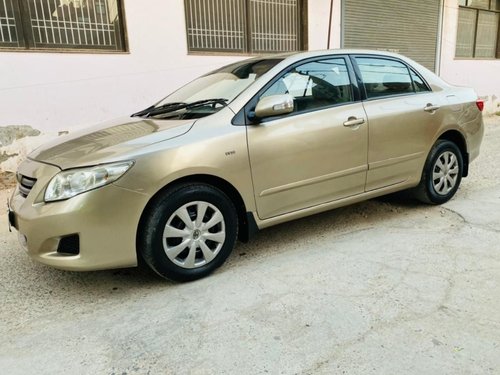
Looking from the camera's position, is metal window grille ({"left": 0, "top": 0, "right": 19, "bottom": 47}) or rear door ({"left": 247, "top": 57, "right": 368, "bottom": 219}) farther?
metal window grille ({"left": 0, "top": 0, "right": 19, "bottom": 47})

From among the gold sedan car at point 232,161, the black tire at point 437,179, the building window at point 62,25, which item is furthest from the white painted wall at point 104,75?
the black tire at point 437,179

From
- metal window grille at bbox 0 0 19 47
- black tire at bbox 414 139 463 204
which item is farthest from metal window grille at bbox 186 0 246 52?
black tire at bbox 414 139 463 204

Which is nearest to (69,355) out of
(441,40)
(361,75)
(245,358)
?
(245,358)

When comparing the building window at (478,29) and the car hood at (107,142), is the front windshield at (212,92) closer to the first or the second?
the car hood at (107,142)

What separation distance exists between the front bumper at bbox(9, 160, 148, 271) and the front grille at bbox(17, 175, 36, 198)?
0.10 metres

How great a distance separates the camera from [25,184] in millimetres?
2965

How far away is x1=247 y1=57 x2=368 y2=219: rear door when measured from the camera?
319 cm

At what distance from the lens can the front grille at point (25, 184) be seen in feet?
9.43

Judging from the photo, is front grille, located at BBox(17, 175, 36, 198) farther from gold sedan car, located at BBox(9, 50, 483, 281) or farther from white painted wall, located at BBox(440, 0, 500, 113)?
white painted wall, located at BBox(440, 0, 500, 113)

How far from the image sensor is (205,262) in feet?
9.94

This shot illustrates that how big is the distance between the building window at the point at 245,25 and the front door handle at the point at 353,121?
15.4ft

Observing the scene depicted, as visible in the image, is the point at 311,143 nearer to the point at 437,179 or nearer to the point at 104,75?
the point at 437,179

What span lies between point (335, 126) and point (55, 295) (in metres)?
2.42

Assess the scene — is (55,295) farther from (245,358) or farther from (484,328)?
(484,328)
